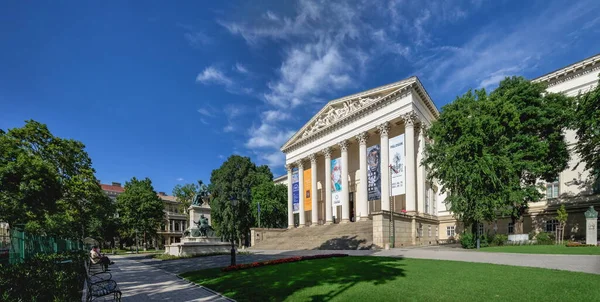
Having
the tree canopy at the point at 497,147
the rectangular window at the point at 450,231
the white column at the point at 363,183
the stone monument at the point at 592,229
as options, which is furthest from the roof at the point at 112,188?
the stone monument at the point at 592,229

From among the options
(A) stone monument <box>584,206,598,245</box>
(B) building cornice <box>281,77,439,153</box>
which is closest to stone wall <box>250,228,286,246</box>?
(B) building cornice <box>281,77,439,153</box>

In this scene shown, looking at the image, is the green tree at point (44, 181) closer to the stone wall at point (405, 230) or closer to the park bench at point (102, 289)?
the park bench at point (102, 289)

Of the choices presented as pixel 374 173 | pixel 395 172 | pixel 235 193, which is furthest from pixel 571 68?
pixel 235 193

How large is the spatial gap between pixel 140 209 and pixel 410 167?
155 ft

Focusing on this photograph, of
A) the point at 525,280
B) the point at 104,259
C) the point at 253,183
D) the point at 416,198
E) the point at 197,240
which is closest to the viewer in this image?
the point at 525,280

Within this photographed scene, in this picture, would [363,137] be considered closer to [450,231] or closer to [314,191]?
[314,191]

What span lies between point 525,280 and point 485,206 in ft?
57.3

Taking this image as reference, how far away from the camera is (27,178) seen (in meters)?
25.2

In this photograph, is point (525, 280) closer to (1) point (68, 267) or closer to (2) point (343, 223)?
(1) point (68, 267)

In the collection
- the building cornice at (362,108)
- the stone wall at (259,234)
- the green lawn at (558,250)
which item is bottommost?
the stone wall at (259,234)

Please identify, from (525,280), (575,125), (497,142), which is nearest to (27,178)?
(525,280)

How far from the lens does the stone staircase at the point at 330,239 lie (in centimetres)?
2947

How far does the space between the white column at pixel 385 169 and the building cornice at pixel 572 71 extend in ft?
60.2

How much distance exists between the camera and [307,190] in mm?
48688
